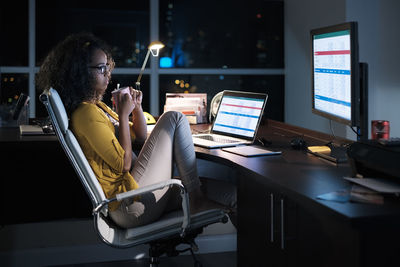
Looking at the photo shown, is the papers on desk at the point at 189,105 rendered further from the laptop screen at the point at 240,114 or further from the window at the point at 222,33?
the window at the point at 222,33

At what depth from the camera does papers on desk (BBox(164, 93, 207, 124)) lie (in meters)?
3.52

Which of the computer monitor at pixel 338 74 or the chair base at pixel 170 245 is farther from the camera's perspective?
the chair base at pixel 170 245

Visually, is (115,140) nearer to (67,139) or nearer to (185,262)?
(67,139)

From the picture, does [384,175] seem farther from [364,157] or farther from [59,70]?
[59,70]

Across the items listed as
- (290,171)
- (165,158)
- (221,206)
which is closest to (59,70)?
(165,158)

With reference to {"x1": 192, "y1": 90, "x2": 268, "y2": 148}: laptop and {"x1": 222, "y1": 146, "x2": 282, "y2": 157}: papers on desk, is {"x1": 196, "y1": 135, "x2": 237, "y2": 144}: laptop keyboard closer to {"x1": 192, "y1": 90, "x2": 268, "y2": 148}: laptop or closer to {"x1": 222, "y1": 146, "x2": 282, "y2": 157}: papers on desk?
→ {"x1": 192, "y1": 90, "x2": 268, "y2": 148}: laptop

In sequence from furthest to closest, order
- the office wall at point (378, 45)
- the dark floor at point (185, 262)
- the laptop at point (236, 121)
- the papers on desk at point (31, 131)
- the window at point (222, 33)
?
1. the window at point (222, 33)
2. the office wall at point (378, 45)
3. the dark floor at point (185, 262)
4. the papers on desk at point (31, 131)
5. the laptop at point (236, 121)

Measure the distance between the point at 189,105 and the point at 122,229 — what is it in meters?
1.41

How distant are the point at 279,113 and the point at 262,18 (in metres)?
0.91

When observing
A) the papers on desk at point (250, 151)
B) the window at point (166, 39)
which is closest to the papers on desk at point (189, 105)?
the papers on desk at point (250, 151)

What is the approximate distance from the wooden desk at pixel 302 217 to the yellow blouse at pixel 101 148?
41 centimetres

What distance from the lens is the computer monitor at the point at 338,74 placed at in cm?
210

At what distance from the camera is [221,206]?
2387mm

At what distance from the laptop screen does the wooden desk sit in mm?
142
